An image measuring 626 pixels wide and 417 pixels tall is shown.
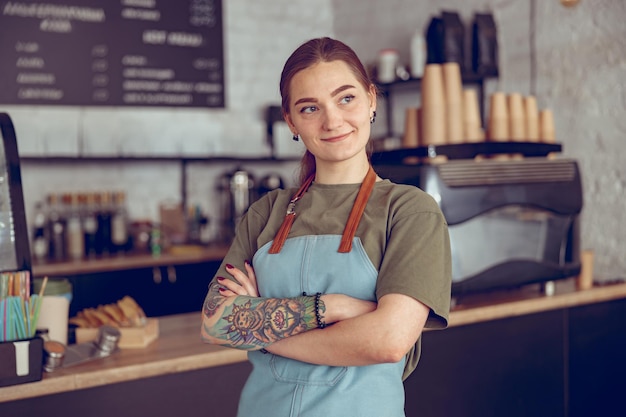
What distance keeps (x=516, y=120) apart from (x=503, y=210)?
0.32m

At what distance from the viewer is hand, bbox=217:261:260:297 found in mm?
1224

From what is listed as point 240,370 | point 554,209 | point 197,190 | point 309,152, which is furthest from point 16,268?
point 197,190

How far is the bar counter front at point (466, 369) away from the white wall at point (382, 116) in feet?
1.31

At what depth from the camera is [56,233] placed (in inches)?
145

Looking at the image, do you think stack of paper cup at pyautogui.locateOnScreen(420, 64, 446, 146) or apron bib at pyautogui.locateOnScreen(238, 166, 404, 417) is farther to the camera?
stack of paper cup at pyautogui.locateOnScreen(420, 64, 446, 146)

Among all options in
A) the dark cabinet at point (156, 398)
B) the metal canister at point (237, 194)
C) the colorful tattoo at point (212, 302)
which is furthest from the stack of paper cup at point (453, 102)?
the metal canister at point (237, 194)

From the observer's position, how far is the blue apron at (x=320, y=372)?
44.9 inches

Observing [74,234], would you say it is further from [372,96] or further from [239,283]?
[372,96]

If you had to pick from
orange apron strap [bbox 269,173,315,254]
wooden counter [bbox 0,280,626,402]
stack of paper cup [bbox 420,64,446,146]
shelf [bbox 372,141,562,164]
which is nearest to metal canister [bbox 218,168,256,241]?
shelf [bbox 372,141,562,164]

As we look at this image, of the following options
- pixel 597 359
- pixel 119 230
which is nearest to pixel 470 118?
pixel 597 359

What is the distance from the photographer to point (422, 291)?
3.57 ft

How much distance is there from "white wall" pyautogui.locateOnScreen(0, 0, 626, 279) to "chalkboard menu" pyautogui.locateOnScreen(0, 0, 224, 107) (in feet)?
0.28

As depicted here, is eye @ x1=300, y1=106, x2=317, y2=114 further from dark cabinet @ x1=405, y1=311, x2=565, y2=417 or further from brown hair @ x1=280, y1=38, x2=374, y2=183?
dark cabinet @ x1=405, y1=311, x2=565, y2=417

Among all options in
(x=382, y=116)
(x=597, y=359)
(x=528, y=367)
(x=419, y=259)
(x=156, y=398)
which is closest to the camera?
(x=419, y=259)
